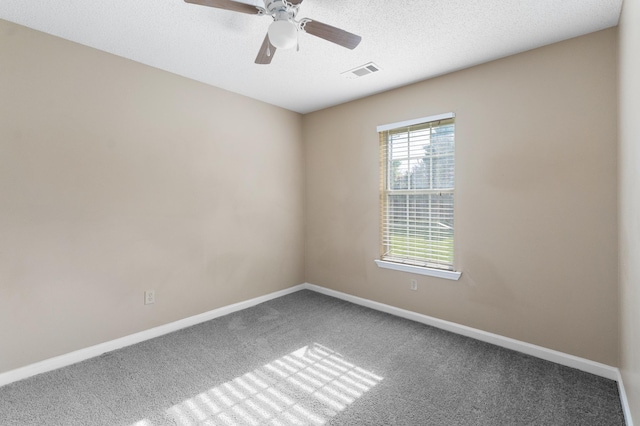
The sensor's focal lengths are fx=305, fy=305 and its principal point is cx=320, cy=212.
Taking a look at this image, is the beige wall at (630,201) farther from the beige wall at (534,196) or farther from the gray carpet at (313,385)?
the gray carpet at (313,385)

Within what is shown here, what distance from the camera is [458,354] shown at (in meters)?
2.60

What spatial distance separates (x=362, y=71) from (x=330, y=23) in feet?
2.73

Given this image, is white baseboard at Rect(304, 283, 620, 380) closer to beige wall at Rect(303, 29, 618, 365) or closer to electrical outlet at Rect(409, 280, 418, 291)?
beige wall at Rect(303, 29, 618, 365)

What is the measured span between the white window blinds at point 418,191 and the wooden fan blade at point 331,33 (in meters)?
1.50

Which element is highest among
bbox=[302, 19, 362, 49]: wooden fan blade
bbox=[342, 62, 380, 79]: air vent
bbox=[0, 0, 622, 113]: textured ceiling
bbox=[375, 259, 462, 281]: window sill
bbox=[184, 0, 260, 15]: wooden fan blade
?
bbox=[342, 62, 380, 79]: air vent

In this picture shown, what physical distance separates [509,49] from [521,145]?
0.80 metres

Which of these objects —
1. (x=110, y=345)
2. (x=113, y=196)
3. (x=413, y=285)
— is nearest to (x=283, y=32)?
(x=113, y=196)

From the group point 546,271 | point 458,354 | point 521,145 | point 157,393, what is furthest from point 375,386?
point 521,145

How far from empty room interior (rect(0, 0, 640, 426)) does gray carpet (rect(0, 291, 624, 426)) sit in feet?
0.06

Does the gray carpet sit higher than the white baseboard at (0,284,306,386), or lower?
lower

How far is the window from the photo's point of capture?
3.11 m

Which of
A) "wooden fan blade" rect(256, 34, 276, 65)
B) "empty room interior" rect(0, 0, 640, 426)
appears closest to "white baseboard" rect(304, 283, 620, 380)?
"empty room interior" rect(0, 0, 640, 426)

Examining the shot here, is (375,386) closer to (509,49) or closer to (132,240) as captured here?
(132,240)

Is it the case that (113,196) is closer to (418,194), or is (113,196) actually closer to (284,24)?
(284,24)
